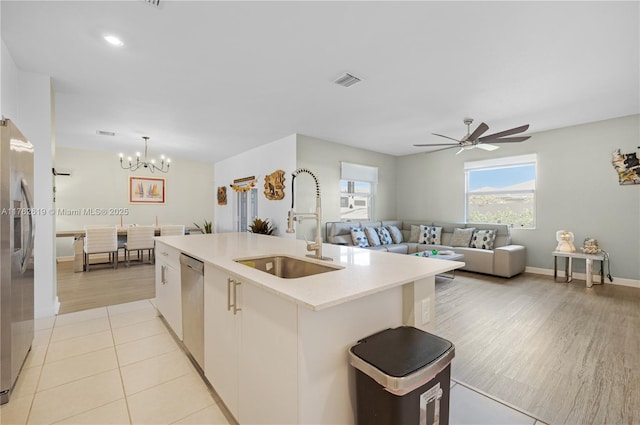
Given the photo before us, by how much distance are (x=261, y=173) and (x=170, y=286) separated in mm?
4013

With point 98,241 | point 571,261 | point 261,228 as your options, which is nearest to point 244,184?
point 261,228

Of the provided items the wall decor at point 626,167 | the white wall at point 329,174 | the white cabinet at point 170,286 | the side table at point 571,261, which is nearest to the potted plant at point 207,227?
the white wall at point 329,174

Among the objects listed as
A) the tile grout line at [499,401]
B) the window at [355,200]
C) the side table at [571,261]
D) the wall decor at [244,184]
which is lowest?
the tile grout line at [499,401]

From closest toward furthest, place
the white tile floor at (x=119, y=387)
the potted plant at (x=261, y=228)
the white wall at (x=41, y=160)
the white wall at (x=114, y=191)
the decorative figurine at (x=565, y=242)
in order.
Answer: the white tile floor at (x=119, y=387)
the white wall at (x=41, y=160)
the decorative figurine at (x=565, y=242)
the potted plant at (x=261, y=228)
the white wall at (x=114, y=191)

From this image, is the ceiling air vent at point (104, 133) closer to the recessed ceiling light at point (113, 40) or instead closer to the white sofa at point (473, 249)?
the recessed ceiling light at point (113, 40)

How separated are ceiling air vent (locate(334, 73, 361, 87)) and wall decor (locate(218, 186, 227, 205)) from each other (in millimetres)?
5499

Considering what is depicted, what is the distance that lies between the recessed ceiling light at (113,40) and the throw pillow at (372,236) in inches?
184

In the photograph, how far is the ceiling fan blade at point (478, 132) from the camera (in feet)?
11.2

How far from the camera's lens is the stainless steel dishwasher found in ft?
5.93

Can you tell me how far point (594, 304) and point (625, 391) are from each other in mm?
2112

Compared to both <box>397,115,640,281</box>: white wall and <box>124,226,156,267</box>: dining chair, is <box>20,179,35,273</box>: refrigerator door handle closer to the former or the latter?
<box>124,226,156,267</box>: dining chair

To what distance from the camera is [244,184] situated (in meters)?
6.72

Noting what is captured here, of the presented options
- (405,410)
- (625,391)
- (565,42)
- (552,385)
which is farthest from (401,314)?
(565,42)

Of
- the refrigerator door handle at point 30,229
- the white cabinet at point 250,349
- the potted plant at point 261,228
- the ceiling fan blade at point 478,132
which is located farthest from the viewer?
the potted plant at point 261,228
